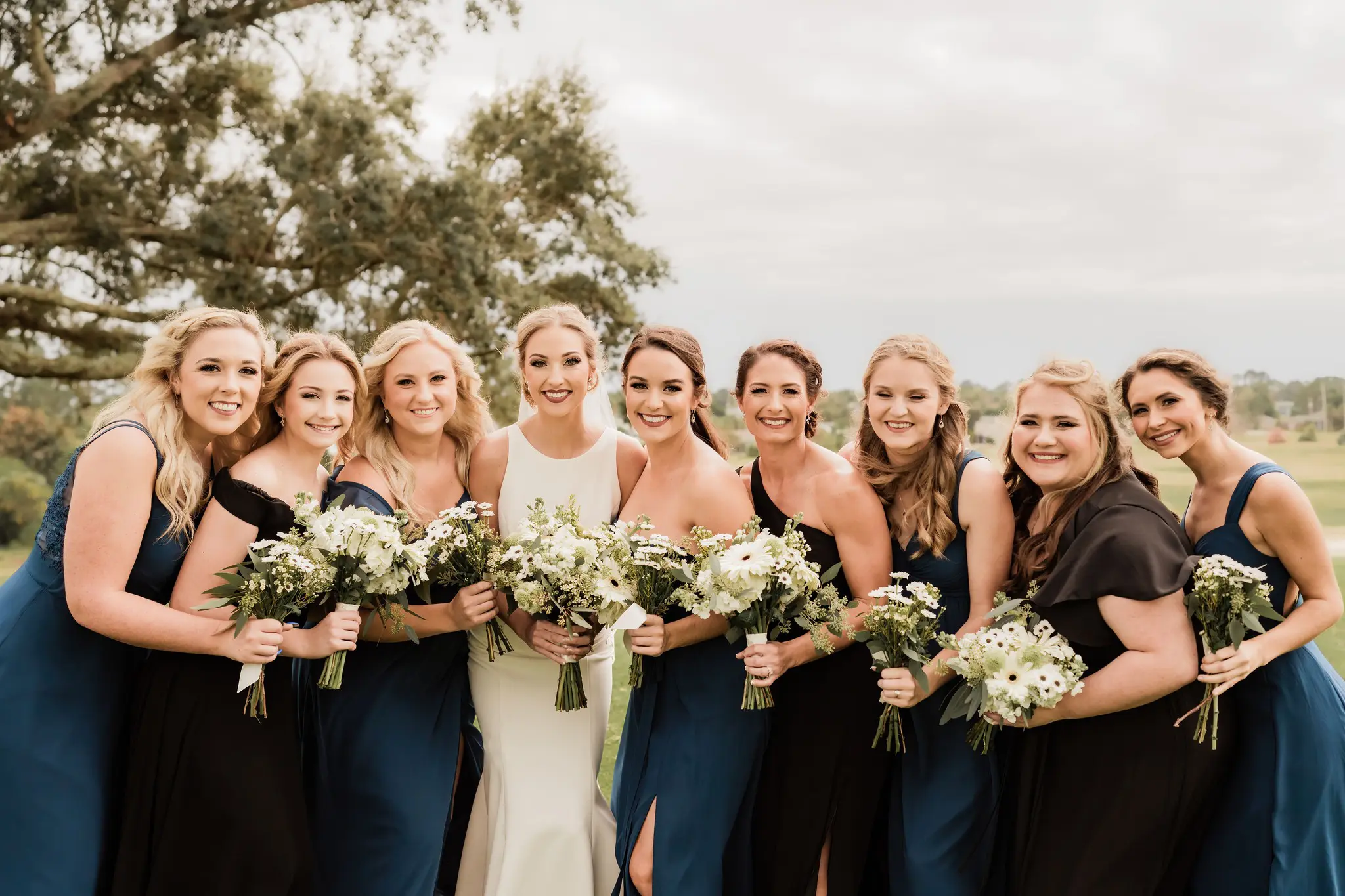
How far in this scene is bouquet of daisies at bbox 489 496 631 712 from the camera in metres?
4.76

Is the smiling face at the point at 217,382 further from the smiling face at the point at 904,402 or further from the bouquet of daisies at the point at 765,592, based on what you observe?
the smiling face at the point at 904,402

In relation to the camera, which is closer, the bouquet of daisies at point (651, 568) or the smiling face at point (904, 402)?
the bouquet of daisies at point (651, 568)

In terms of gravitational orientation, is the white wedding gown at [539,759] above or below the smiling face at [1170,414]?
below

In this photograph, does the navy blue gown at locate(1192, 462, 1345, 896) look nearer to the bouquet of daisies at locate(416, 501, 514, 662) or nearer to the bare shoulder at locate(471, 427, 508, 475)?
the bouquet of daisies at locate(416, 501, 514, 662)

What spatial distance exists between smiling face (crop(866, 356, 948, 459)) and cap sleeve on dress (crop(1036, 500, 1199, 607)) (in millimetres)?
864

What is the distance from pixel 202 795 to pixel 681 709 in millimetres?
2119

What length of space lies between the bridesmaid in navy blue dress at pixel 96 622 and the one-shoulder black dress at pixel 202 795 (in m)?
0.15

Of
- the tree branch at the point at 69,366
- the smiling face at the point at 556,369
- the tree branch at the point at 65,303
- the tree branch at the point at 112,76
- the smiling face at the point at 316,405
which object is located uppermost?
the tree branch at the point at 112,76

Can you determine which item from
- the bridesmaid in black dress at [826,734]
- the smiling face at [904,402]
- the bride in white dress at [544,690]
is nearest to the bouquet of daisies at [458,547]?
the bride in white dress at [544,690]

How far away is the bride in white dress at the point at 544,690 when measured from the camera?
5.52 m

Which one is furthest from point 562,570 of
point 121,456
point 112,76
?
point 112,76

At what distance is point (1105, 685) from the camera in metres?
4.44

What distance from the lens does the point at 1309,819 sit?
15.3ft

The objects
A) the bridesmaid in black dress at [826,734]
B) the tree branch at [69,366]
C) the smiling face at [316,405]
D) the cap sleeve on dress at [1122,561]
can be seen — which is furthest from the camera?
the tree branch at [69,366]
